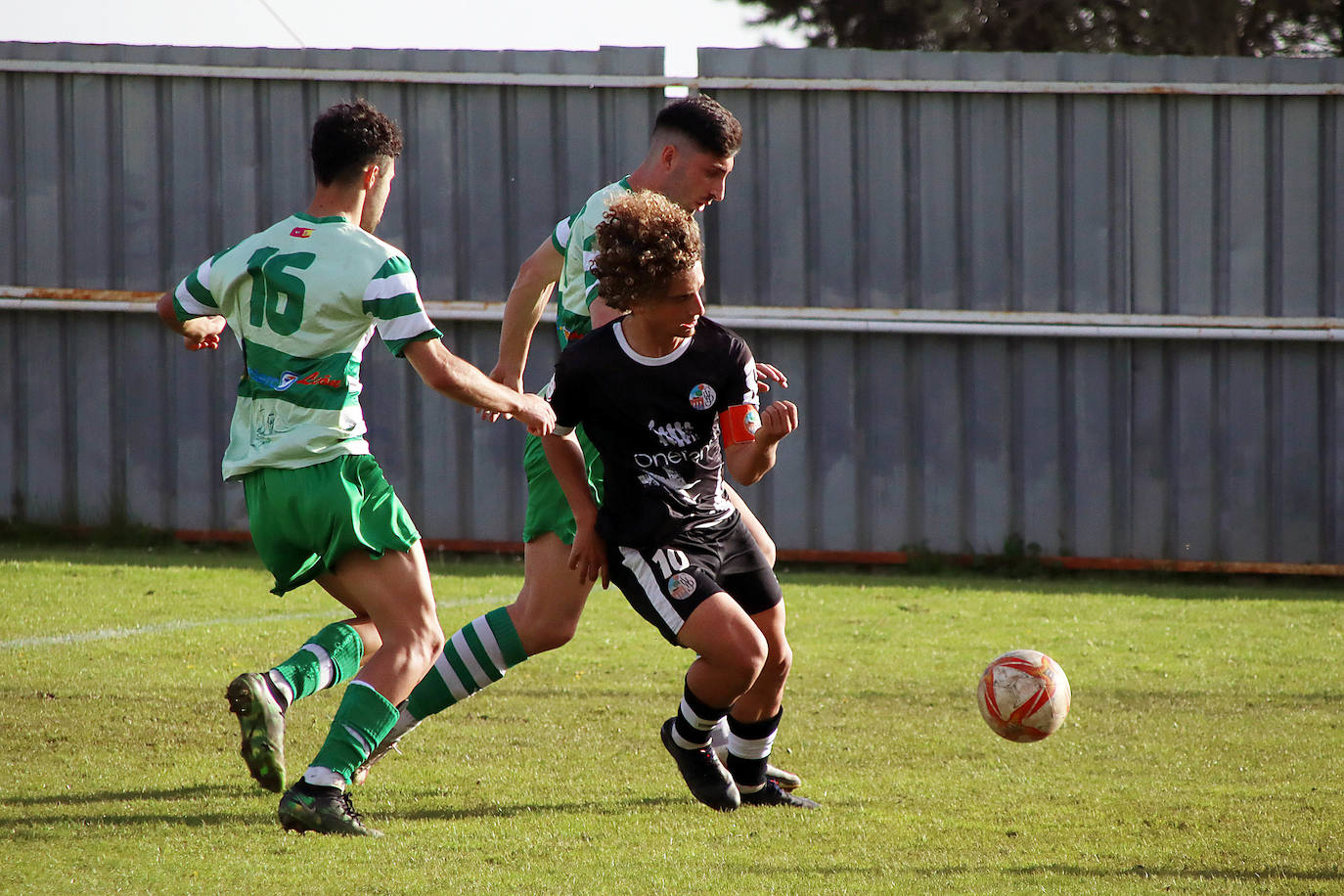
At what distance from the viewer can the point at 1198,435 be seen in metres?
9.88

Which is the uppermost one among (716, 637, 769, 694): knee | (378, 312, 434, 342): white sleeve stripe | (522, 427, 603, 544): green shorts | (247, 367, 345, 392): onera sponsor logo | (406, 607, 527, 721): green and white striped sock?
(378, 312, 434, 342): white sleeve stripe

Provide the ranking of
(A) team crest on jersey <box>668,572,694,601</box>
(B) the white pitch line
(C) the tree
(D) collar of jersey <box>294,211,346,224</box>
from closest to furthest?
(A) team crest on jersey <box>668,572,694,601</box>
(D) collar of jersey <box>294,211,346,224</box>
(B) the white pitch line
(C) the tree

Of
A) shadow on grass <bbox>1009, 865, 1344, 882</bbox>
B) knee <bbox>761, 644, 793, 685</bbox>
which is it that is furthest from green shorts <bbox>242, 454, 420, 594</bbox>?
shadow on grass <bbox>1009, 865, 1344, 882</bbox>

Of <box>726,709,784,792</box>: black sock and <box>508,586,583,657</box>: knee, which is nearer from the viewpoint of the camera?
<box>726,709,784,792</box>: black sock

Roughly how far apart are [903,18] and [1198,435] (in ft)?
32.0

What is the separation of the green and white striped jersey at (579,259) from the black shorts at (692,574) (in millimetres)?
846

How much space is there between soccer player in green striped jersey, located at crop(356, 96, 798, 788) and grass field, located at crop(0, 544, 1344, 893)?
0.35m

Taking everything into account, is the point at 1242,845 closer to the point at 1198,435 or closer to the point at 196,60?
the point at 1198,435

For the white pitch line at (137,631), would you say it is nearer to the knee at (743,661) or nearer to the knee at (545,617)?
the knee at (545,617)

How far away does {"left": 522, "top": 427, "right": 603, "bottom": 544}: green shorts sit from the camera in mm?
4273

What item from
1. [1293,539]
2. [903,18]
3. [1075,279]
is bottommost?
[1293,539]

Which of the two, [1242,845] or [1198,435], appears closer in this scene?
[1242,845]

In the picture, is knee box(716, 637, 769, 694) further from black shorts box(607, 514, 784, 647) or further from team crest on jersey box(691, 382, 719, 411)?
team crest on jersey box(691, 382, 719, 411)

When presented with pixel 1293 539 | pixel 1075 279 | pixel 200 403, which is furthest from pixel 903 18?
pixel 200 403
